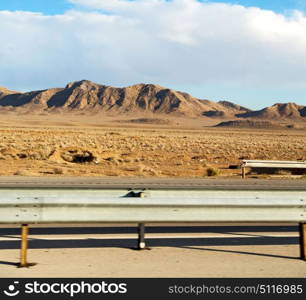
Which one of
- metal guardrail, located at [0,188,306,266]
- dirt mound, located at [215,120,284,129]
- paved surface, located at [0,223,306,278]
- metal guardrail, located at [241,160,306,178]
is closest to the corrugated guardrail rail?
metal guardrail, located at [0,188,306,266]

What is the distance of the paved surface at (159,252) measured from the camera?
18.1 feet

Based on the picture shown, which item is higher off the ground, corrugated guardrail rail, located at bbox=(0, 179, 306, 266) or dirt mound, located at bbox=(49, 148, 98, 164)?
corrugated guardrail rail, located at bbox=(0, 179, 306, 266)

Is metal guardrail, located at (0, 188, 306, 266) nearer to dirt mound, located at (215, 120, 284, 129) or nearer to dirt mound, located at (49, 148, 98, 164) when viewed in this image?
dirt mound, located at (49, 148, 98, 164)

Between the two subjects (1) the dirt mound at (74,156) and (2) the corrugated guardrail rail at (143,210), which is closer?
(2) the corrugated guardrail rail at (143,210)

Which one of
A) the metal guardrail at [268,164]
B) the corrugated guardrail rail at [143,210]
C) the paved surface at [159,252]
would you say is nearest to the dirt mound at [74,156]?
the metal guardrail at [268,164]

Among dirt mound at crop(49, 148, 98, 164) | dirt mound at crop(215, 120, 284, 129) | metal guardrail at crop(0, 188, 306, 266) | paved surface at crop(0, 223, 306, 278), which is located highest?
dirt mound at crop(215, 120, 284, 129)

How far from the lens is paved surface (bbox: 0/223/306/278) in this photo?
5508 millimetres

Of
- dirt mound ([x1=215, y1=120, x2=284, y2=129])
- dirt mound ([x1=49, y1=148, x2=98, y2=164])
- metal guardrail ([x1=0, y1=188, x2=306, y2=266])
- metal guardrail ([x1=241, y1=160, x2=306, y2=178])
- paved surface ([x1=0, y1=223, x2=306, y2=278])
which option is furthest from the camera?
dirt mound ([x1=215, y1=120, x2=284, y2=129])

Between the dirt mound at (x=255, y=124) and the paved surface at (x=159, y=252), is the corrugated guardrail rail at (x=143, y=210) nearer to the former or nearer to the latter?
the paved surface at (x=159, y=252)

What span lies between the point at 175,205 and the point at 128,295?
1.47 metres

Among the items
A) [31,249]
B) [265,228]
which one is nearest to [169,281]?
[31,249]

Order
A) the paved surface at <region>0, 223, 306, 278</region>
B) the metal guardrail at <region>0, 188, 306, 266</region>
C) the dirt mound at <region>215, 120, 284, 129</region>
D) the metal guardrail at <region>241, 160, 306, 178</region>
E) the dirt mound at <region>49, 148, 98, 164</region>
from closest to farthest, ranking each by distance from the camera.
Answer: the paved surface at <region>0, 223, 306, 278</region> < the metal guardrail at <region>0, 188, 306, 266</region> < the metal guardrail at <region>241, 160, 306, 178</region> < the dirt mound at <region>49, 148, 98, 164</region> < the dirt mound at <region>215, 120, 284, 129</region>

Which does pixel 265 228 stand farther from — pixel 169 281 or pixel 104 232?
pixel 169 281

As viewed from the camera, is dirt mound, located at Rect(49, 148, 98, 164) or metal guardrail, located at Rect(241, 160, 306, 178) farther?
dirt mound, located at Rect(49, 148, 98, 164)
